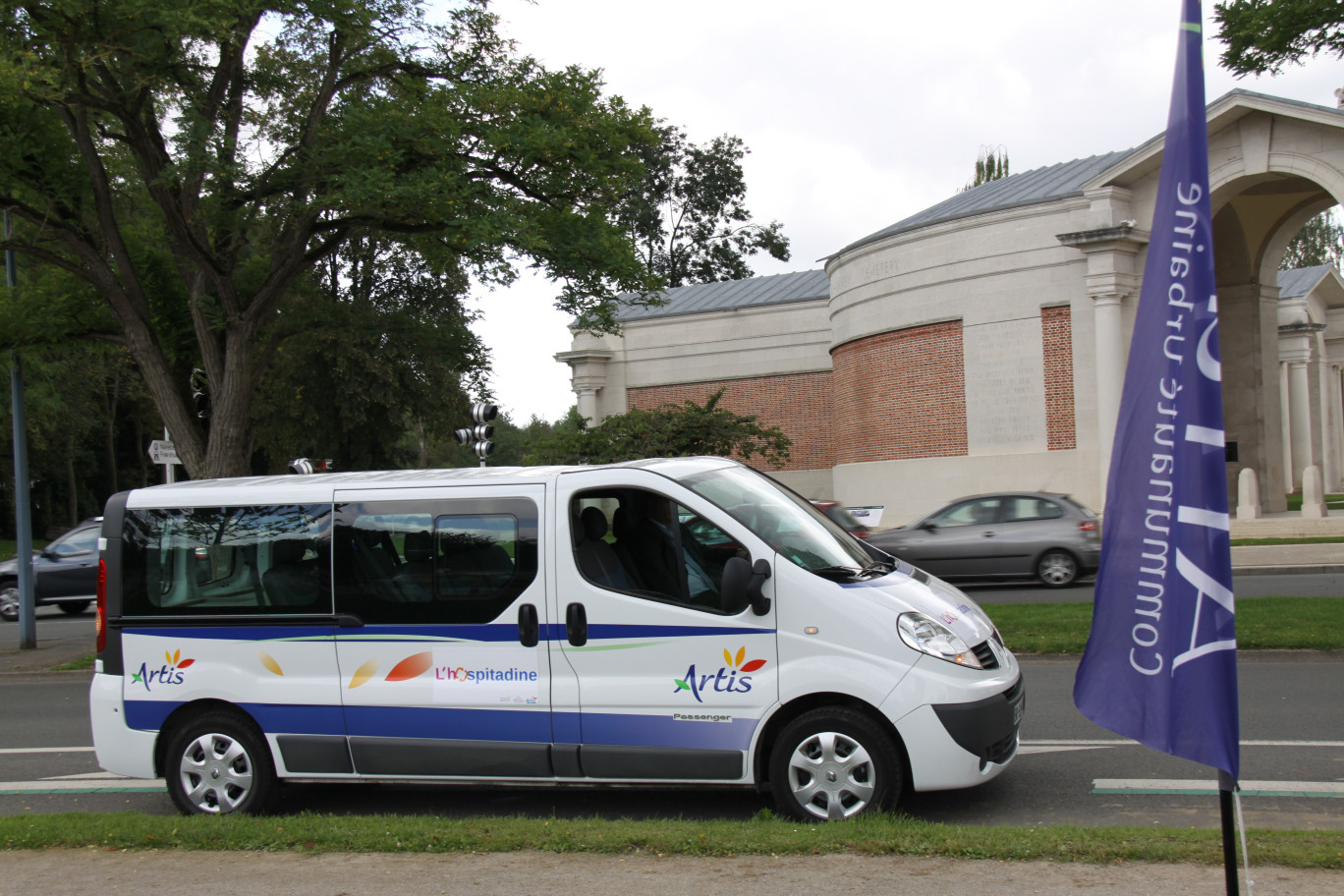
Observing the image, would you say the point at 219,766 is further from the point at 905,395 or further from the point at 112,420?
the point at 112,420

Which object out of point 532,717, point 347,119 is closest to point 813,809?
point 532,717

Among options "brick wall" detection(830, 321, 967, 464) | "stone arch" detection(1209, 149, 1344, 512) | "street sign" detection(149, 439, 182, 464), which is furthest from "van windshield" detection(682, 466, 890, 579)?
"stone arch" detection(1209, 149, 1344, 512)

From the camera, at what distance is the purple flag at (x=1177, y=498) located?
327cm

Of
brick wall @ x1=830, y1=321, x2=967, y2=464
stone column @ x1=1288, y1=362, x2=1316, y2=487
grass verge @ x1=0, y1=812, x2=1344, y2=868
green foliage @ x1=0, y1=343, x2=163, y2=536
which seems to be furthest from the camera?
stone column @ x1=1288, y1=362, x2=1316, y2=487

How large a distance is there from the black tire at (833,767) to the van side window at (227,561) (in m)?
2.70

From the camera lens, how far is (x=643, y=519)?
609 centimetres

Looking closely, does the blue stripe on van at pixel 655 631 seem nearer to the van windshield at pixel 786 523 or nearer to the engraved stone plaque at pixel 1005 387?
the van windshield at pixel 786 523

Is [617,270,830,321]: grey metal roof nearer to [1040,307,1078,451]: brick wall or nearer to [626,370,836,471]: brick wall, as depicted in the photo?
[626,370,836,471]: brick wall

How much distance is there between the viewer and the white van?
5535 millimetres

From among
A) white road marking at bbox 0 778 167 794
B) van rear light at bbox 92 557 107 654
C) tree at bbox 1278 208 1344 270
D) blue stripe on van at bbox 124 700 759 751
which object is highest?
tree at bbox 1278 208 1344 270

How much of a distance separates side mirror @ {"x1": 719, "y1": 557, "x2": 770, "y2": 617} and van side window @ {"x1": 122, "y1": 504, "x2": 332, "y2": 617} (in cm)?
232

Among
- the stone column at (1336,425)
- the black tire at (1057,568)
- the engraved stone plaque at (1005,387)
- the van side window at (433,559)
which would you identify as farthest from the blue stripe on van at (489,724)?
the stone column at (1336,425)

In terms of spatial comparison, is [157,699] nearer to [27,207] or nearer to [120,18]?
[120,18]

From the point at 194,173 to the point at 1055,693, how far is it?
11227mm
